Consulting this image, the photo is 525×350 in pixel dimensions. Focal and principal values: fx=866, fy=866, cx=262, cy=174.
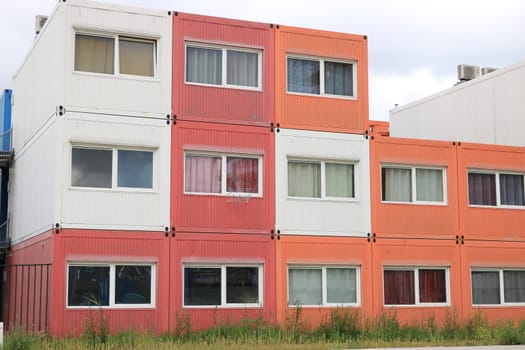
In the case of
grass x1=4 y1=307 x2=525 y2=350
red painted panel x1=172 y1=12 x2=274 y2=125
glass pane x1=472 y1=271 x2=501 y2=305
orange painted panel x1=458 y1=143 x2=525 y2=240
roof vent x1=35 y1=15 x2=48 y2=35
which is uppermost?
roof vent x1=35 y1=15 x2=48 y2=35

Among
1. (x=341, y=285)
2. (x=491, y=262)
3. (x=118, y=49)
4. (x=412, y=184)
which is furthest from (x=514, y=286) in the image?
(x=118, y=49)

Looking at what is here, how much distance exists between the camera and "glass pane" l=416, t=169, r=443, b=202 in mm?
27703

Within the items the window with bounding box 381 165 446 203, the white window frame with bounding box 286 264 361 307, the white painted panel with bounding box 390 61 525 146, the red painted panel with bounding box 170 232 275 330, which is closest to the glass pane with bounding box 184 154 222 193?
the red painted panel with bounding box 170 232 275 330

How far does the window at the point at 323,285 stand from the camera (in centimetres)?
2536

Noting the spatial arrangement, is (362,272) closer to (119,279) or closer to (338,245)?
(338,245)

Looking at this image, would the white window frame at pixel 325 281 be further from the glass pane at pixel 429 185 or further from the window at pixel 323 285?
the glass pane at pixel 429 185

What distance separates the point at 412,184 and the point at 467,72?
475 inches

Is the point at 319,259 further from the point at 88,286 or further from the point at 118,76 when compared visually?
the point at 118,76

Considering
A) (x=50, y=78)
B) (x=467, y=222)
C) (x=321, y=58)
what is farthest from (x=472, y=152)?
(x=50, y=78)

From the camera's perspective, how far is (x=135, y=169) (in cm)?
2389

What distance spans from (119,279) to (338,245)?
22.2 ft

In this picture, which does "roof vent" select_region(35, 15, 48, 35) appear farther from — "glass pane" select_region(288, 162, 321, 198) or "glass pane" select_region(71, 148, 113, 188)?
"glass pane" select_region(288, 162, 321, 198)

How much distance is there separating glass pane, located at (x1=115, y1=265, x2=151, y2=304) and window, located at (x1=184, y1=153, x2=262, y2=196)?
2682 millimetres

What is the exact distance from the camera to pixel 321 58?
2670 cm
